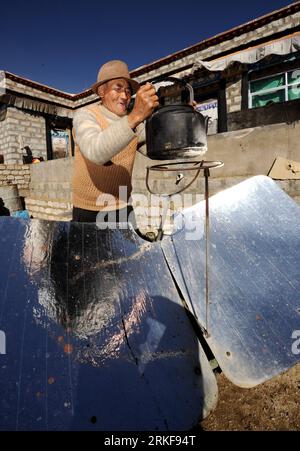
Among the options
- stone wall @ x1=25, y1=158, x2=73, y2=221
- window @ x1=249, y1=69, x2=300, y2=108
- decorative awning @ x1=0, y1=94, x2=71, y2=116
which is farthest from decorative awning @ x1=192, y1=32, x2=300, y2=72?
decorative awning @ x1=0, y1=94, x2=71, y2=116

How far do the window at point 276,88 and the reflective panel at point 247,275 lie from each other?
26.1 ft

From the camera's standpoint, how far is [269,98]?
8859 millimetres

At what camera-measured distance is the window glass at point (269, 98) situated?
8.58 metres

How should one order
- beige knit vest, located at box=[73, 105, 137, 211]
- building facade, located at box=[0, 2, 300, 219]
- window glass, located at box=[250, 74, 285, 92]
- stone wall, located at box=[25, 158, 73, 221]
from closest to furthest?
beige knit vest, located at box=[73, 105, 137, 211]
building facade, located at box=[0, 2, 300, 219]
stone wall, located at box=[25, 158, 73, 221]
window glass, located at box=[250, 74, 285, 92]

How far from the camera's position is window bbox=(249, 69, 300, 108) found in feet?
26.9

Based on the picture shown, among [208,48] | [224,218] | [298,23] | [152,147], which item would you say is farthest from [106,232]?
[208,48]

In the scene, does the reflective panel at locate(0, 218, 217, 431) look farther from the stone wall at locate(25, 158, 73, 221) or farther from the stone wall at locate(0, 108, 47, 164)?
the stone wall at locate(0, 108, 47, 164)

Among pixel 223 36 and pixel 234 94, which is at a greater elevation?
pixel 223 36

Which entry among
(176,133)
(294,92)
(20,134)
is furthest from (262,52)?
(20,134)

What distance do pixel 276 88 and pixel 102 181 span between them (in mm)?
8830

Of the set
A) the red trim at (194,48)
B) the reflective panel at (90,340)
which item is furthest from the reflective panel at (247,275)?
the red trim at (194,48)

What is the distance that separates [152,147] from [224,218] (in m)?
0.88

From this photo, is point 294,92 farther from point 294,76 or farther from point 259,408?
point 259,408

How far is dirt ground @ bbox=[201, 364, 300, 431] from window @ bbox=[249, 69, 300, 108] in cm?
889
